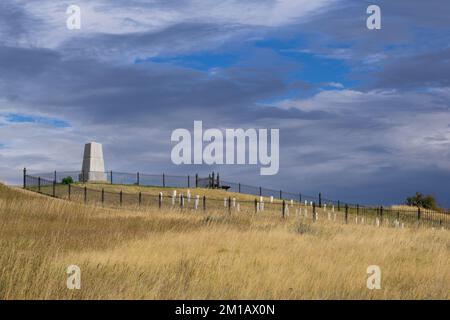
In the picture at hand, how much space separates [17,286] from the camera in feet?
30.2

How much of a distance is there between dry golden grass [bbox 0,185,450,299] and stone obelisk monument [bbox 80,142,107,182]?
1285 inches

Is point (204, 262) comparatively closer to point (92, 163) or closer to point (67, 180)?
point (67, 180)

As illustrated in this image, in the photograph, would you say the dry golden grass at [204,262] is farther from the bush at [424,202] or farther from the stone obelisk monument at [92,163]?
the bush at [424,202]

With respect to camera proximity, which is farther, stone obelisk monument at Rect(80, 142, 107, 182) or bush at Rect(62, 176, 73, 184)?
stone obelisk monument at Rect(80, 142, 107, 182)

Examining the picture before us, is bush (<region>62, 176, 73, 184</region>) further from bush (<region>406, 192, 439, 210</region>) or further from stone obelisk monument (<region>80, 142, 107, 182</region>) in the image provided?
bush (<region>406, 192, 439, 210</region>)

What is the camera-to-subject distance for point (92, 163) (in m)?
56.6

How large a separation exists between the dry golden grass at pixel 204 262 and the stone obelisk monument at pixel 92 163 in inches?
1285

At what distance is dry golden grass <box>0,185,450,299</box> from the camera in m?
9.91

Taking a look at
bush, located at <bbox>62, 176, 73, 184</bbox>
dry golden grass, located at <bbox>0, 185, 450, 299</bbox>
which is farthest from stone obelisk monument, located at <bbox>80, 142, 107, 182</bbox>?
dry golden grass, located at <bbox>0, 185, 450, 299</bbox>

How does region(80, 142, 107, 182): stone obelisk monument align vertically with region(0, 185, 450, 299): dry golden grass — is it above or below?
above

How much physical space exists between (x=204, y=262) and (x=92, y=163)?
4502 cm

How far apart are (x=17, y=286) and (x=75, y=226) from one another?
13.3 m

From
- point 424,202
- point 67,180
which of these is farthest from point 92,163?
point 424,202
